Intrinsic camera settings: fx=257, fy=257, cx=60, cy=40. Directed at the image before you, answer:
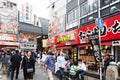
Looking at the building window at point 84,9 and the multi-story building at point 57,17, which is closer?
the building window at point 84,9

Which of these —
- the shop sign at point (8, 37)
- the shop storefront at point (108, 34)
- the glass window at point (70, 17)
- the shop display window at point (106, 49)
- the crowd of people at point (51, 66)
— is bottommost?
the crowd of people at point (51, 66)

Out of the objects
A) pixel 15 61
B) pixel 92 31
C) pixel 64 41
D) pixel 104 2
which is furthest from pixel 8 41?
pixel 15 61

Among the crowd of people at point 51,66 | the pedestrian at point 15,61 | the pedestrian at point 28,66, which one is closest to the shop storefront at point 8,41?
the pedestrian at point 15,61

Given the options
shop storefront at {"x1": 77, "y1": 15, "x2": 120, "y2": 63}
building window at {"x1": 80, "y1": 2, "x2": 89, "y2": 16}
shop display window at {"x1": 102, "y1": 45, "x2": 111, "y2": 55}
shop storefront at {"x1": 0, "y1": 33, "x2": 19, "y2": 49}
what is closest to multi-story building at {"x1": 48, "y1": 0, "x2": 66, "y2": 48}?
building window at {"x1": 80, "y1": 2, "x2": 89, "y2": 16}

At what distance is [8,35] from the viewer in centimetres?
4397

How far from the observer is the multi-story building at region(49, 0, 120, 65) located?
58.5ft

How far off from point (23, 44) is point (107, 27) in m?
32.5

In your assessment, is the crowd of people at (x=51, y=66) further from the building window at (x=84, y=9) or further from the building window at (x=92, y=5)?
the building window at (x=84, y=9)

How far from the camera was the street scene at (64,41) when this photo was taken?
12328 mm

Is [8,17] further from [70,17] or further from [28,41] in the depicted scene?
[70,17]

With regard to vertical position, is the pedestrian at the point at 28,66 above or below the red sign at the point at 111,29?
below

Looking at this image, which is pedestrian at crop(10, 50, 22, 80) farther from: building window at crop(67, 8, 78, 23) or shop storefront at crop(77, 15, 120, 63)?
building window at crop(67, 8, 78, 23)

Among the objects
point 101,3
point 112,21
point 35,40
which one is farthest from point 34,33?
point 112,21

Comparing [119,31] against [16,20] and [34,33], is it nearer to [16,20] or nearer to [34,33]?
[16,20]
